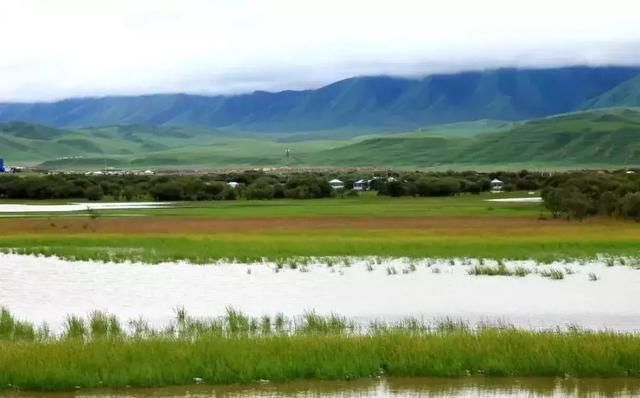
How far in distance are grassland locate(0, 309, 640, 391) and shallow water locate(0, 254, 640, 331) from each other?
4.50 m

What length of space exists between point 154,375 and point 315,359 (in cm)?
272

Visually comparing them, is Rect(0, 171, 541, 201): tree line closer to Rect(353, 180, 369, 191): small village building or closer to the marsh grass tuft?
Rect(353, 180, 369, 191): small village building

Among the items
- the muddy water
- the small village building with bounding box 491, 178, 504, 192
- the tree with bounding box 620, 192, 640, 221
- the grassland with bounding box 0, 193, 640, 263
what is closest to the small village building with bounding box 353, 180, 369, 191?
the small village building with bounding box 491, 178, 504, 192

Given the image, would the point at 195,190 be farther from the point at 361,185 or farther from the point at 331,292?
the point at 331,292

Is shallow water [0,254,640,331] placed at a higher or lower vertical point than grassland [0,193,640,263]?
higher

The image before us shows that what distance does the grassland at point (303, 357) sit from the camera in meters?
18.1

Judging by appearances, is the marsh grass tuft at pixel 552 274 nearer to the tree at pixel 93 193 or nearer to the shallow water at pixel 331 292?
the shallow water at pixel 331 292

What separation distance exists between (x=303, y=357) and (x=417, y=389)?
217 cm

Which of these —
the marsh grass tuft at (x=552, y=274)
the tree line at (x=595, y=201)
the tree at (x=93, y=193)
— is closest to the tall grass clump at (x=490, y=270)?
the marsh grass tuft at (x=552, y=274)

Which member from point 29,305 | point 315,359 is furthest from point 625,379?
point 29,305

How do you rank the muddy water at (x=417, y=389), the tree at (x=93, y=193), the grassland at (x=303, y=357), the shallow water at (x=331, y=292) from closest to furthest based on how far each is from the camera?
the muddy water at (x=417, y=389) → the grassland at (x=303, y=357) → the shallow water at (x=331, y=292) → the tree at (x=93, y=193)

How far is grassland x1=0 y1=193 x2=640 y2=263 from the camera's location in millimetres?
42312

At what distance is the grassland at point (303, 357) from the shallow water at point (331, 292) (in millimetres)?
4498

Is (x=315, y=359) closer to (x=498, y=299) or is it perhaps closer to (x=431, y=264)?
(x=498, y=299)
